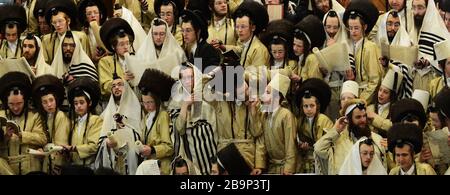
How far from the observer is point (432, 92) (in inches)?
446

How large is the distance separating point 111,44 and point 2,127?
881 mm

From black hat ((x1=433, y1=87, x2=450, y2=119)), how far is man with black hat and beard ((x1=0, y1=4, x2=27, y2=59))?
261 centimetres

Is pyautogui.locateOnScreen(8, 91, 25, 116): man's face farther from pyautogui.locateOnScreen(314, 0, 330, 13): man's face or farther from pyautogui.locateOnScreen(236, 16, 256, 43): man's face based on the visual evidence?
pyautogui.locateOnScreen(314, 0, 330, 13): man's face

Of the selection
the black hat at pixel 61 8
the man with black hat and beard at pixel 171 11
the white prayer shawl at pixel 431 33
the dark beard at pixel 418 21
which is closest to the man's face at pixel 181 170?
the man with black hat and beard at pixel 171 11

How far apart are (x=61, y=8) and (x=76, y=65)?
42 cm

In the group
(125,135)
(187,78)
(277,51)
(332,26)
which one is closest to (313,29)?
(332,26)

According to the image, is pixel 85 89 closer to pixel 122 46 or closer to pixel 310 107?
pixel 122 46

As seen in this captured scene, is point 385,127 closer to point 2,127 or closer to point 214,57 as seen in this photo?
point 214,57

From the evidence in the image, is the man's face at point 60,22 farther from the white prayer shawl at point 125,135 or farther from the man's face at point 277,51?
the man's face at point 277,51

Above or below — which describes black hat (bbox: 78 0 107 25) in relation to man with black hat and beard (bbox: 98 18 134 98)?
above

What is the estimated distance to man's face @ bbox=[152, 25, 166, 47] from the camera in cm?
1160

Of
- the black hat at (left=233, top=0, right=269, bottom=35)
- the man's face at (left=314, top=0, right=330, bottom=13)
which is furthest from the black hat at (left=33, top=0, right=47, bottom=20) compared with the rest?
the man's face at (left=314, top=0, right=330, bottom=13)
